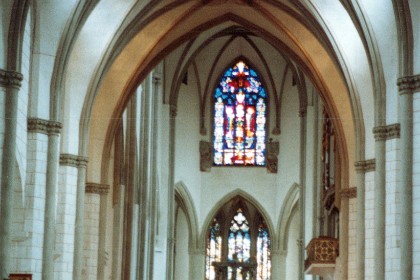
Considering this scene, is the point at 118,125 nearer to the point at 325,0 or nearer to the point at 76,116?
the point at 76,116

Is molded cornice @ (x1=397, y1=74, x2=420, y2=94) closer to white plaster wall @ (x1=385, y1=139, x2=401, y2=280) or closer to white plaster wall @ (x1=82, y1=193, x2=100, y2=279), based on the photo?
white plaster wall @ (x1=385, y1=139, x2=401, y2=280)

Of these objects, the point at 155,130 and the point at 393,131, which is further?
the point at 155,130

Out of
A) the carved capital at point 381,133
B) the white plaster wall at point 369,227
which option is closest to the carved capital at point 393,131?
the carved capital at point 381,133

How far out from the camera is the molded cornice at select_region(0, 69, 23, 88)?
22562mm

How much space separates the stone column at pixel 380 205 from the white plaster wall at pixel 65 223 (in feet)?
25.6

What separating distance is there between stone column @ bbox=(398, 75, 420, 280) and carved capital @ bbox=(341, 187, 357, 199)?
1132cm

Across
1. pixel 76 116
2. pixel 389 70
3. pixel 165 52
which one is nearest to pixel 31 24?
pixel 76 116

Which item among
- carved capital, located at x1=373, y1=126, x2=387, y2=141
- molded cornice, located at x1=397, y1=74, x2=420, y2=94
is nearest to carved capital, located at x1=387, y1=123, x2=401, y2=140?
carved capital, located at x1=373, y1=126, x2=387, y2=141

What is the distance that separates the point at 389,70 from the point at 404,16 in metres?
4.87

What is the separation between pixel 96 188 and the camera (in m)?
33.7

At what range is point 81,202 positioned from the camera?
30.5 meters

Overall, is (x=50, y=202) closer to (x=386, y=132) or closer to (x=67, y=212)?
(x=67, y=212)

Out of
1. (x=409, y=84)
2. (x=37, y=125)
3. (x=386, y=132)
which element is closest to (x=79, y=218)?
(x=37, y=125)

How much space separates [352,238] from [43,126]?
35.2ft
